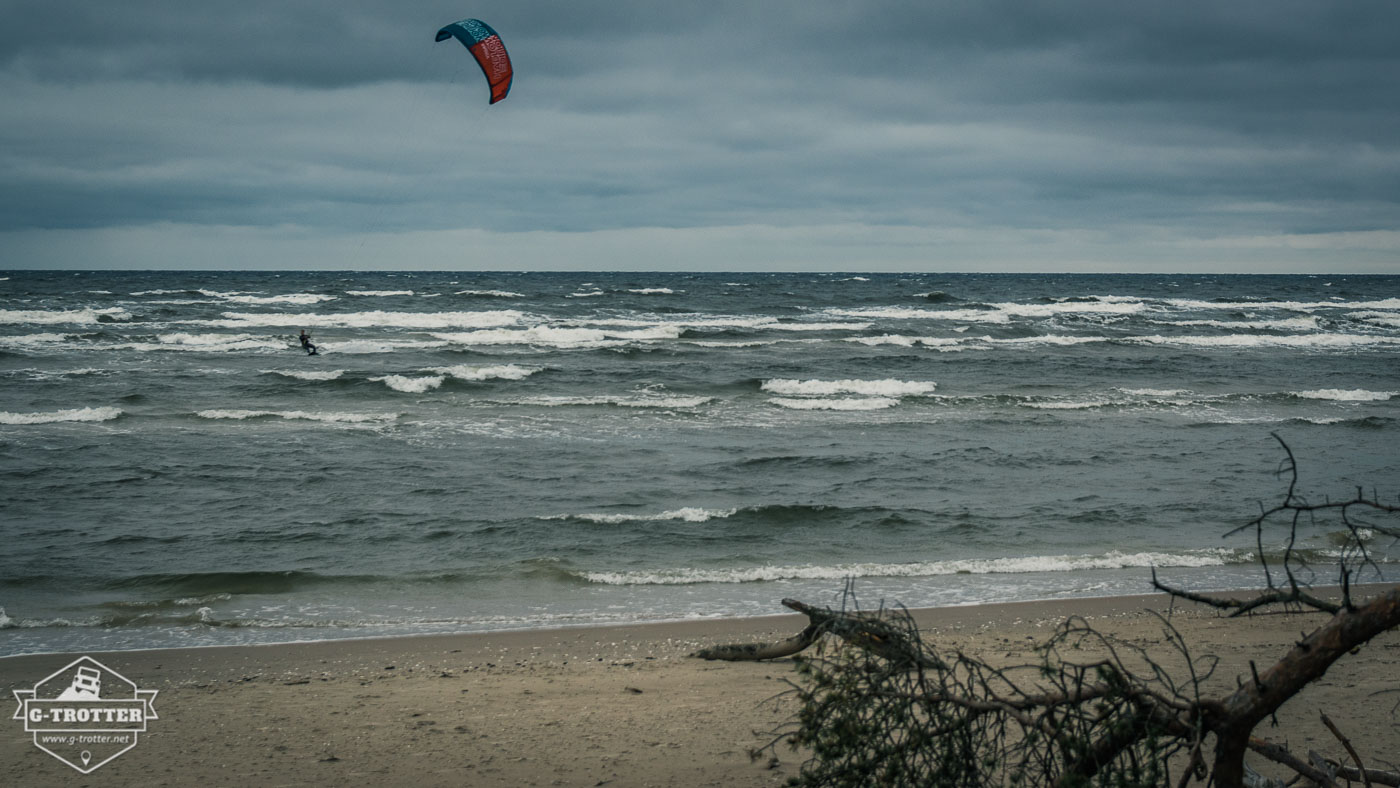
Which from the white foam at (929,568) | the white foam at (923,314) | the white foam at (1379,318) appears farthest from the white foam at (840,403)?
the white foam at (1379,318)

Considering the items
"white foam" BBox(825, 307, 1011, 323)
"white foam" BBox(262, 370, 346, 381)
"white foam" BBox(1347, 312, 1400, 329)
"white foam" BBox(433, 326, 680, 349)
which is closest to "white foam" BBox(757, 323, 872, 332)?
"white foam" BBox(825, 307, 1011, 323)

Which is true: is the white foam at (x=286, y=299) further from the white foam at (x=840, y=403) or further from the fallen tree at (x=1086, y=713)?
the fallen tree at (x=1086, y=713)

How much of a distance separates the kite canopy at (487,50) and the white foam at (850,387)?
10359 millimetres

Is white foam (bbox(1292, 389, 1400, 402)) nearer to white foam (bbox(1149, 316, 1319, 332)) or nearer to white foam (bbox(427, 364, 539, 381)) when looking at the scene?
white foam (bbox(427, 364, 539, 381))

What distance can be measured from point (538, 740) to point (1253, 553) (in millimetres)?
8036

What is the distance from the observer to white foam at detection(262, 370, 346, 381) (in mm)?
23641

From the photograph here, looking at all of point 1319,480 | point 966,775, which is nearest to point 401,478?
point 966,775

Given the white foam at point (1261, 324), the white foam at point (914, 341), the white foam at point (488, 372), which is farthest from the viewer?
the white foam at point (1261, 324)

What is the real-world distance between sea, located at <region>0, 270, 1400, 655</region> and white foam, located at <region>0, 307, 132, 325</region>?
6.68 m

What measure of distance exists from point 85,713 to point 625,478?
796 cm

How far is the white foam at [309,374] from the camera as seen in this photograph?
931 inches

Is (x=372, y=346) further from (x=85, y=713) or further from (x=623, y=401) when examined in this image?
(x=85, y=713)

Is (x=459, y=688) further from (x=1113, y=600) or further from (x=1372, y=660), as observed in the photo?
(x=1372, y=660)

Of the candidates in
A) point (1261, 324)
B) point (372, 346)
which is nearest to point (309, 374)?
point (372, 346)
